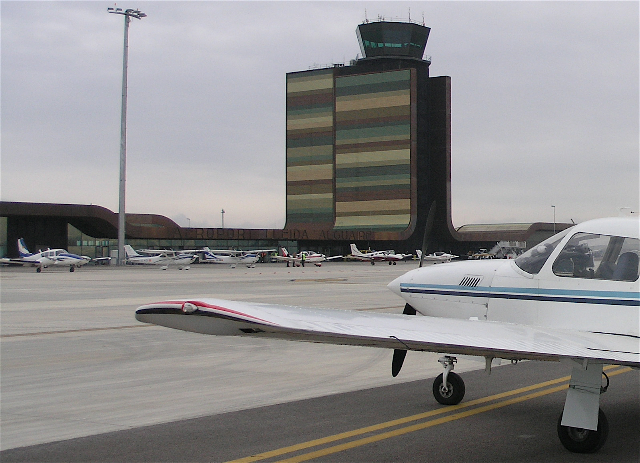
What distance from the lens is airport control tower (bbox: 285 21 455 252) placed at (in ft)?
382

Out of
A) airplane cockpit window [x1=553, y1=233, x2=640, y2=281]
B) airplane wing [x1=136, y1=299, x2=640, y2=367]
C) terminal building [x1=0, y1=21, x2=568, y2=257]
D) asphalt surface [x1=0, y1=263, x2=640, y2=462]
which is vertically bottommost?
asphalt surface [x1=0, y1=263, x2=640, y2=462]

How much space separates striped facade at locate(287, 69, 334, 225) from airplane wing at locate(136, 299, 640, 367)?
115 metres

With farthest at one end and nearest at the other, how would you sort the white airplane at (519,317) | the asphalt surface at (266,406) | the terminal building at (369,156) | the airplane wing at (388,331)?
the terminal building at (369,156), the asphalt surface at (266,406), the white airplane at (519,317), the airplane wing at (388,331)

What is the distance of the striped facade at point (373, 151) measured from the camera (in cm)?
11638

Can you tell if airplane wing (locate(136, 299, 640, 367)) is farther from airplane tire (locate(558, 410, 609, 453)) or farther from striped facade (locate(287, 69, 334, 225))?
striped facade (locate(287, 69, 334, 225))

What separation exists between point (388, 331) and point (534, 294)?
2.64m

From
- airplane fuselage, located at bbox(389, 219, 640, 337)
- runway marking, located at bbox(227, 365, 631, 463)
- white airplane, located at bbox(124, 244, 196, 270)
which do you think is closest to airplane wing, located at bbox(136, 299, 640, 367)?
airplane fuselage, located at bbox(389, 219, 640, 337)

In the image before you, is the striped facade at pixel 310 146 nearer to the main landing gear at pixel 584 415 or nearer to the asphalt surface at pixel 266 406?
the asphalt surface at pixel 266 406

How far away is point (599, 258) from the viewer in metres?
7.59

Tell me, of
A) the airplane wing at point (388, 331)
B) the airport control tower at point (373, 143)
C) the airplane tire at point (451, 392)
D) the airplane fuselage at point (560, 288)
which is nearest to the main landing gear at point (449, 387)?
the airplane tire at point (451, 392)

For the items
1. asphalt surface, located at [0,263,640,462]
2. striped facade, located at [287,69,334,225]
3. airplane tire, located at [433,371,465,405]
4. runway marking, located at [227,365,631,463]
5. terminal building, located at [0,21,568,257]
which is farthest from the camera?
striped facade, located at [287,69,334,225]

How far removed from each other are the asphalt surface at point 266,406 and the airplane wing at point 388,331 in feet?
3.40

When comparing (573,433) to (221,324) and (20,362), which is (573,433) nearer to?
(221,324)

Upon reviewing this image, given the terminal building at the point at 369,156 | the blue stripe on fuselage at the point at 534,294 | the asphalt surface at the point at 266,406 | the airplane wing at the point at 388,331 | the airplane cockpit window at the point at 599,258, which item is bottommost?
the asphalt surface at the point at 266,406
